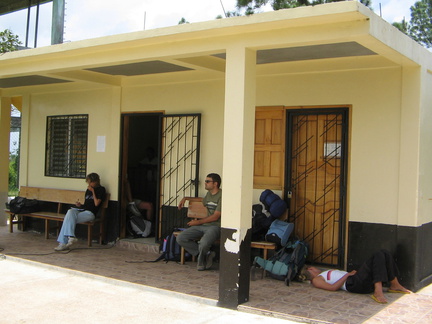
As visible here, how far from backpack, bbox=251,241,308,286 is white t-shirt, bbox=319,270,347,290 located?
1.11ft

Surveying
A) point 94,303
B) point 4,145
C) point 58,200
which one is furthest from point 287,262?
point 4,145

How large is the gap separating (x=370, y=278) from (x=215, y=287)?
180 centimetres

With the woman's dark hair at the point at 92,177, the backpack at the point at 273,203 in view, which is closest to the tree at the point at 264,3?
the woman's dark hair at the point at 92,177

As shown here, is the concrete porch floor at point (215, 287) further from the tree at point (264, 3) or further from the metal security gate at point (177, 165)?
the tree at point (264, 3)

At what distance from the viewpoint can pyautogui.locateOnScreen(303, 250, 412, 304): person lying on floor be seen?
19.6 ft

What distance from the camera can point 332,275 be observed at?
647 cm

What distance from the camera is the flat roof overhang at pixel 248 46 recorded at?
5.11m

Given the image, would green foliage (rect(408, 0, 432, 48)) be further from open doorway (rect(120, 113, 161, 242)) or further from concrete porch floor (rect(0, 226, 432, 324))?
concrete porch floor (rect(0, 226, 432, 324))

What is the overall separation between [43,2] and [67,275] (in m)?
11.0

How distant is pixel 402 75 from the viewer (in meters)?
6.55

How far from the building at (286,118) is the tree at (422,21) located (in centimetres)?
1314

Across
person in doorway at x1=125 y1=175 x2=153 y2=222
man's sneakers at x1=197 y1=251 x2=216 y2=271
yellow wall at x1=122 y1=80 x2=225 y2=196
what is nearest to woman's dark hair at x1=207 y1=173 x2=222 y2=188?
yellow wall at x1=122 y1=80 x2=225 y2=196

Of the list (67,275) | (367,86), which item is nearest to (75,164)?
(67,275)

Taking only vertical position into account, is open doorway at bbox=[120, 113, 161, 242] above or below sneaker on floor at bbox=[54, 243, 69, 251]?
above
